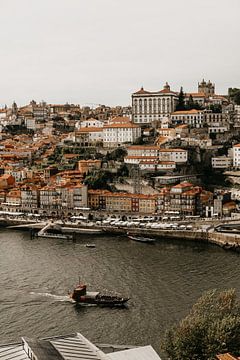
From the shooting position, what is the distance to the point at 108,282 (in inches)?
730

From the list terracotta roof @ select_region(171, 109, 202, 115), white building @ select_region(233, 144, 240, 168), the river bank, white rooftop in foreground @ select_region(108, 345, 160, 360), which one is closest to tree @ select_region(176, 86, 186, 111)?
terracotta roof @ select_region(171, 109, 202, 115)

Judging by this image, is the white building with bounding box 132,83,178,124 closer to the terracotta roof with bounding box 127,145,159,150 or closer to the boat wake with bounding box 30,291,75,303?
the terracotta roof with bounding box 127,145,159,150

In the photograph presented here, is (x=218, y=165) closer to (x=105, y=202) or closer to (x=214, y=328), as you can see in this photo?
(x=105, y=202)

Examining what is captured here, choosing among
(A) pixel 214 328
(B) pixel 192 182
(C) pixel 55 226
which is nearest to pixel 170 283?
(A) pixel 214 328

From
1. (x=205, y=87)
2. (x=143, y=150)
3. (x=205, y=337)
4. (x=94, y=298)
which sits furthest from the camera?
(x=205, y=87)

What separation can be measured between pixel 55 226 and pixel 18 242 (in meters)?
3.06

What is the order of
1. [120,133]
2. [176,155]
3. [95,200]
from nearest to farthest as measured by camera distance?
1. [95,200]
2. [176,155]
3. [120,133]

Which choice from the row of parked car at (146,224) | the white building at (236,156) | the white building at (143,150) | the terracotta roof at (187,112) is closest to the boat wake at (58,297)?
the row of parked car at (146,224)

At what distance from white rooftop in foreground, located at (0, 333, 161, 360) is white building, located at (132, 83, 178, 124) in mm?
33321

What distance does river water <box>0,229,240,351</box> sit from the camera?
1448 centimetres

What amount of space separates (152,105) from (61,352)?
34.4m

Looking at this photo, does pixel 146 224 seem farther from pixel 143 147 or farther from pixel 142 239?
pixel 143 147

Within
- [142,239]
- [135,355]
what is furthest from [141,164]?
[135,355]

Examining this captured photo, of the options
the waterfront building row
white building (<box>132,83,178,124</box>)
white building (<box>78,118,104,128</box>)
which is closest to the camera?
the waterfront building row
